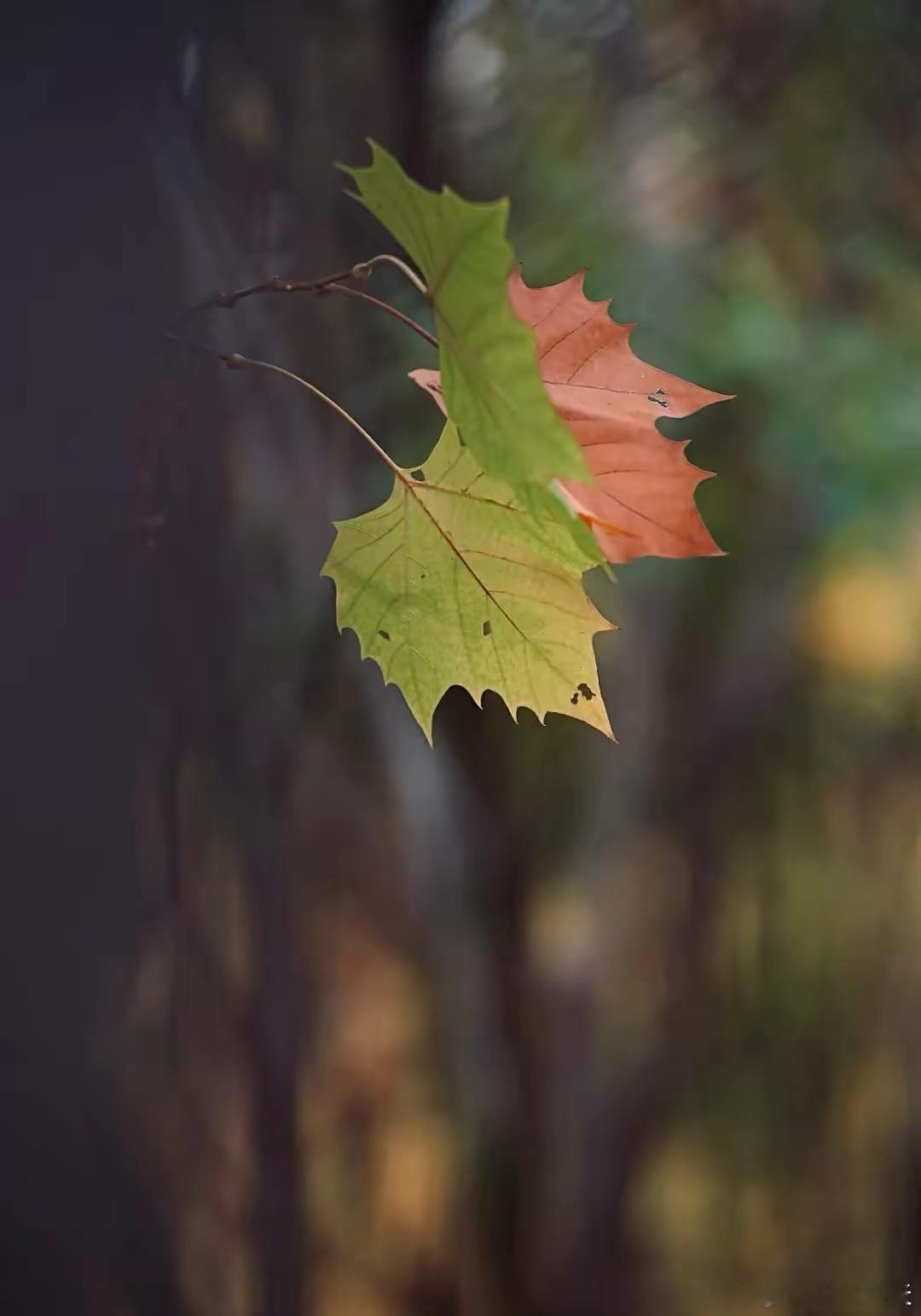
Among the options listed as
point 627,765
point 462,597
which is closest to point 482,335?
point 462,597

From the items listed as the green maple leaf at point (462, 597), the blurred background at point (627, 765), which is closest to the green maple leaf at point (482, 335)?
the green maple leaf at point (462, 597)

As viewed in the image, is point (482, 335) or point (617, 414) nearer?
point (482, 335)

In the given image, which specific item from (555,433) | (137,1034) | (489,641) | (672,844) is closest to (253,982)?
(137,1034)

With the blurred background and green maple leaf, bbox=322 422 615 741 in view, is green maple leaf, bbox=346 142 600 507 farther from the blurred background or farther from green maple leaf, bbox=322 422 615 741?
the blurred background

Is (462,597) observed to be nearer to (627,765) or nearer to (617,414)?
(617,414)

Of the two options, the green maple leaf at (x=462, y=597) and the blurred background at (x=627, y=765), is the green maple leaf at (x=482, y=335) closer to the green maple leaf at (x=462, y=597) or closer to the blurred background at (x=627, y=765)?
the green maple leaf at (x=462, y=597)

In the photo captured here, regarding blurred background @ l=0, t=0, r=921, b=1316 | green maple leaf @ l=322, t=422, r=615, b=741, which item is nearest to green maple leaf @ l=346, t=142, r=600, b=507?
green maple leaf @ l=322, t=422, r=615, b=741
